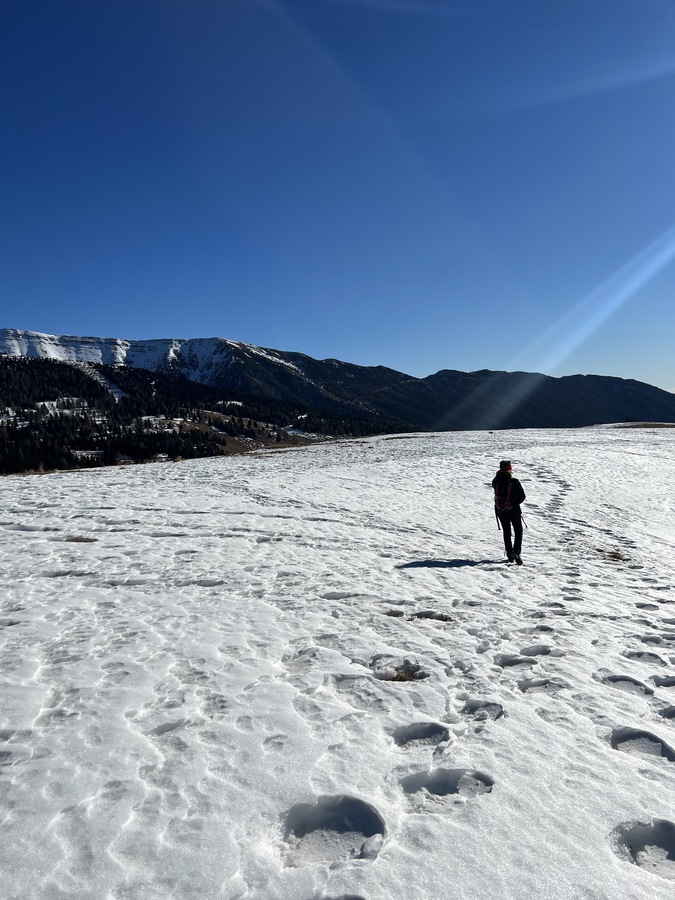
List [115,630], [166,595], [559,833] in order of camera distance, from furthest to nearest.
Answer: [166,595] → [115,630] → [559,833]

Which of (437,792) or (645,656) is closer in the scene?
(437,792)

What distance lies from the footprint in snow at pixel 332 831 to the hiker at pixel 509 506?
34.2 feet

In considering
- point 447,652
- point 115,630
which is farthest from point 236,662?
point 447,652

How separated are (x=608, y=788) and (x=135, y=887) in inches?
149

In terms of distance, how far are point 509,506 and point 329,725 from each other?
10.4m

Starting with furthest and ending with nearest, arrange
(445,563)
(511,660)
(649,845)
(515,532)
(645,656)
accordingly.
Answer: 1. (515,532)
2. (445,563)
3. (645,656)
4. (511,660)
5. (649,845)

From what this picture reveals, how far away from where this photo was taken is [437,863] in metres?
3.16

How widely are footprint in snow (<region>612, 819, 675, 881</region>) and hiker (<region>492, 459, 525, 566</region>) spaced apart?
31.8 feet

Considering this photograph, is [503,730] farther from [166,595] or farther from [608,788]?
[166,595]

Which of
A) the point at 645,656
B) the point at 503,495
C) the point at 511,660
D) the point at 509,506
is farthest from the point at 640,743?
the point at 503,495

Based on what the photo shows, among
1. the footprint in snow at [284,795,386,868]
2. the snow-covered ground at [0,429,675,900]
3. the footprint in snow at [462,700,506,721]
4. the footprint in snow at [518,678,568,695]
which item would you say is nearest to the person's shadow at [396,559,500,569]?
the snow-covered ground at [0,429,675,900]

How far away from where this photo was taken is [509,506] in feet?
45.1

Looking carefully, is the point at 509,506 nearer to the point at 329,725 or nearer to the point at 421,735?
the point at 421,735

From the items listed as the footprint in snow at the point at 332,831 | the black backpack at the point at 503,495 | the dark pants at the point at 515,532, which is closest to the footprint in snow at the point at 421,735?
the footprint in snow at the point at 332,831
